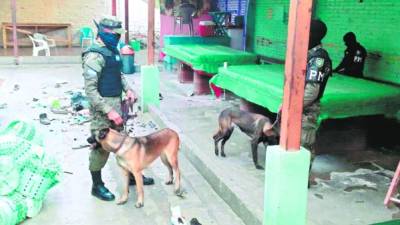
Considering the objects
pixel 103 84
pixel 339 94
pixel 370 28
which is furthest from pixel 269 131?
pixel 370 28

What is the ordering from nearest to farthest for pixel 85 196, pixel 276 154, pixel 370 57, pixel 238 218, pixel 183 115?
pixel 276 154
pixel 238 218
pixel 85 196
pixel 370 57
pixel 183 115

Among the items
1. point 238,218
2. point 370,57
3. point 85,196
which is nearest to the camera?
point 238,218

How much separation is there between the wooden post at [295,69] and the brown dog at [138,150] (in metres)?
1.56

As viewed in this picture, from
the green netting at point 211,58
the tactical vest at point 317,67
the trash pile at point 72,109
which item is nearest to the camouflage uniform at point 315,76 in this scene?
the tactical vest at point 317,67

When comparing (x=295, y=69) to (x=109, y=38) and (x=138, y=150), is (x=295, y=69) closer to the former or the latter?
(x=138, y=150)

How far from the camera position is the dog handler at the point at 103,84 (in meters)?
4.17

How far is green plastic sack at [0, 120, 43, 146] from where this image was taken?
448cm

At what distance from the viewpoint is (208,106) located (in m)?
8.09

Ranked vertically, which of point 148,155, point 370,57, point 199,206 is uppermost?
point 370,57

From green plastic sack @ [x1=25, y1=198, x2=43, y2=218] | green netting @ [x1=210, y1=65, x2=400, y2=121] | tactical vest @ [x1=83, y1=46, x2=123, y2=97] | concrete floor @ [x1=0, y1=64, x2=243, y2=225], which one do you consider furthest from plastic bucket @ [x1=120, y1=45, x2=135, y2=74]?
green plastic sack @ [x1=25, y1=198, x2=43, y2=218]

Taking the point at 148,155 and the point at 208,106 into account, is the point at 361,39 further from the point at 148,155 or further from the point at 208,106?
the point at 148,155

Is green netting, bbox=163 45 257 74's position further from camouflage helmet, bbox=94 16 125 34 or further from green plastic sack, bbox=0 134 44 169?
green plastic sack, bbox=0 134 44 169

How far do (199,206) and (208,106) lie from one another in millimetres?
3783

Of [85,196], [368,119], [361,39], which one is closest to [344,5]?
[361,39]
